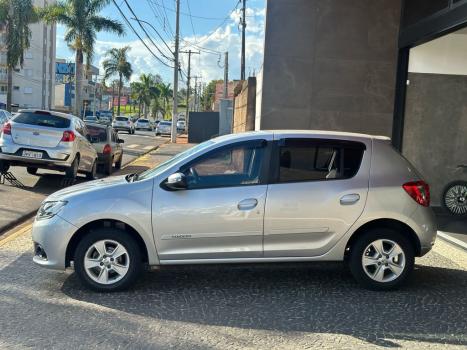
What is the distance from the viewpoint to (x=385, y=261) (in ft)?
18.0

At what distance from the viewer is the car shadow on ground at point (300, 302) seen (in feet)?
15.0

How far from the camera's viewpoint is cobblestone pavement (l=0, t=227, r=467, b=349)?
426 centimetres

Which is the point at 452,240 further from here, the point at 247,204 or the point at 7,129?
the point at 7,129

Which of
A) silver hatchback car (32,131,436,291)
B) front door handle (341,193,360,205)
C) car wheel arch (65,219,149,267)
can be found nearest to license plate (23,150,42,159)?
silver hatchback car (32,131,436,291)

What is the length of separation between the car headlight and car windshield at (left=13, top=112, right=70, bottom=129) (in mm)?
7030

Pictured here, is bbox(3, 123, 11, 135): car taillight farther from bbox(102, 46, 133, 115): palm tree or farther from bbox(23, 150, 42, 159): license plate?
bbox(102, 46, 133, 115): palm tree

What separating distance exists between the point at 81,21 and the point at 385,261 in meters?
28.5

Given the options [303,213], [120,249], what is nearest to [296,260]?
[303,213]

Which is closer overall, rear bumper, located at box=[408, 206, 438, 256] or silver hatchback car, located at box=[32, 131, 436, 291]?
silver hatchback car, located at box=[32, 131, 436, 291]

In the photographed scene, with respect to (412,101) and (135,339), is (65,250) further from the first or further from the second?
(412,101)

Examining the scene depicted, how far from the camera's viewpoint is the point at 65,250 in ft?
17.2

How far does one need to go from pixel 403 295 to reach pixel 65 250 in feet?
11.0

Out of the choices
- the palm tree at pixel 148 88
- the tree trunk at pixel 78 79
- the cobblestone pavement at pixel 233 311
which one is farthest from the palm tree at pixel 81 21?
the palm tree at pixel 148 88

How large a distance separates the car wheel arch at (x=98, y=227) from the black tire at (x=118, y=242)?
7 cm
